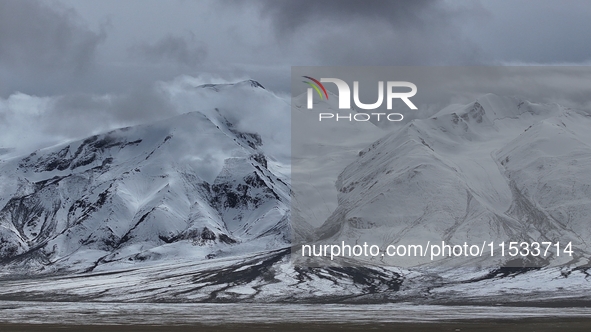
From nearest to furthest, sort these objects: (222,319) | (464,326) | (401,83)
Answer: (464,326), (222,319), (401,83)

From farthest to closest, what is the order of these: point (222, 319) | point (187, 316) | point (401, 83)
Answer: point (401, 83)
point (187, 316)
point (222, 319)

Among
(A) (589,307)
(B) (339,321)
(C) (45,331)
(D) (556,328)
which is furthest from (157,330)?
(A) (589,307)

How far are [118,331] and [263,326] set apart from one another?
21.7 m

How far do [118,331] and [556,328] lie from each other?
61795 millimetres

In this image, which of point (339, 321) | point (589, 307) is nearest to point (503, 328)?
point (339, 321)

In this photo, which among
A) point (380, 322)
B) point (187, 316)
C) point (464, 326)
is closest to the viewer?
point (464, 326)

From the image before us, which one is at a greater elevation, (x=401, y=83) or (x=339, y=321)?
(x=401, y=83)

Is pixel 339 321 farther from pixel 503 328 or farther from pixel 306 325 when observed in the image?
pixel 503 328

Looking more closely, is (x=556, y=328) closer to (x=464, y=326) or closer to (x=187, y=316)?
(x=464, y=326)

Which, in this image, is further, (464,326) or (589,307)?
(589,307)

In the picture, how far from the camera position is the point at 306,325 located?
4958 inches

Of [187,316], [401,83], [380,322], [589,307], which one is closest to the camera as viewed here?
[380,322]

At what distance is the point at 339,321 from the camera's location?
13512cm

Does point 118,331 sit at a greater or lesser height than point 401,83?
lesser
